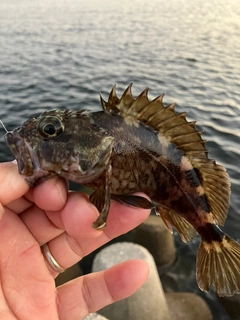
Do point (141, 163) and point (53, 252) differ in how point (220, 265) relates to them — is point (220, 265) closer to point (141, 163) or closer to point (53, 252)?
point (141, 163)

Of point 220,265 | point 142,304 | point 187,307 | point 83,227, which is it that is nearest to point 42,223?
point 83,227

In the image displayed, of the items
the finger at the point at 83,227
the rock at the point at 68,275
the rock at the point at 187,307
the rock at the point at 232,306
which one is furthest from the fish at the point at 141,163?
the rock at the point at 68,275

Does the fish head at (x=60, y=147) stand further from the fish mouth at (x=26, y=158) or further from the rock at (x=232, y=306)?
the rock at (x=232, y=306)

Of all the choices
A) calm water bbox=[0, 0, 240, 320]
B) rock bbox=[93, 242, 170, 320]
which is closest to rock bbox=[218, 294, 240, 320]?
calm water bbox=[0, 0, 240, 320]

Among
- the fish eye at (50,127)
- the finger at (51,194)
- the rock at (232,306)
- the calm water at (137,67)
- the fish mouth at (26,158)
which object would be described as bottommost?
the rock at (232,306)

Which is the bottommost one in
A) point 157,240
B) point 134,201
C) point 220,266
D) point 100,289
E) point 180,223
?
point 157,240

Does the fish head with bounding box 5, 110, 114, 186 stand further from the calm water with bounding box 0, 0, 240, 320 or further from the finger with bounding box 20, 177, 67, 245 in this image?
the calm water with bounding box 0, 0, 240, 320
